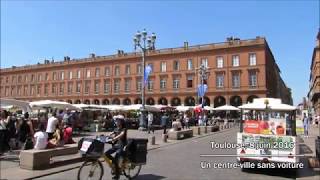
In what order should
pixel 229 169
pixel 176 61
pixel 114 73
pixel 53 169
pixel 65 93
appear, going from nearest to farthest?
pixel 53 169 → pixel 229 169 → pixel 176 61 → pixel 114 73 → pixel 65 93

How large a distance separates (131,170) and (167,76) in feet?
205

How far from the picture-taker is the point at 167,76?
→ 7194 centimetres

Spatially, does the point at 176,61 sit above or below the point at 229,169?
above

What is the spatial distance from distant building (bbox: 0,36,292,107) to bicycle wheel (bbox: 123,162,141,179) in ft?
166

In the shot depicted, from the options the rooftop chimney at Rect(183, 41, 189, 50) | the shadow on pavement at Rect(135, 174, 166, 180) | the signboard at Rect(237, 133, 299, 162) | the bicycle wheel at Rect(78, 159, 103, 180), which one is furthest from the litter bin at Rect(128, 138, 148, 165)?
the rooftop chimney at Rect(183, 41, 189, 50)

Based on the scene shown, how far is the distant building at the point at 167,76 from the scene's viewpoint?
209 ft

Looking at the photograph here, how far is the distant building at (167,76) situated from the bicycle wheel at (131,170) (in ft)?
166

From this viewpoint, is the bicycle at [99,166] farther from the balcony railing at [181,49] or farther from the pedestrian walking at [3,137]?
the balcony railing at [181,49]

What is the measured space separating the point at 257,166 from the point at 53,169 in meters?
5.94

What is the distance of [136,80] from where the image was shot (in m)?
74.9

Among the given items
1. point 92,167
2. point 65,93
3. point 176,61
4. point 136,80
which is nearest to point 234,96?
point 176,61

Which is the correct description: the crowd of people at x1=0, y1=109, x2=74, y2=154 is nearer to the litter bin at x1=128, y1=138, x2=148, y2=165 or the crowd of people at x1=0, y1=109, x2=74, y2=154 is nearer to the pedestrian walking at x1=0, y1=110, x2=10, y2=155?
the pedestrian walking at x1=0, y1=110, x2=10, y2=155

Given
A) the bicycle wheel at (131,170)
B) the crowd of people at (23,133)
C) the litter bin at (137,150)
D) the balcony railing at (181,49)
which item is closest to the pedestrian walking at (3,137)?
the crowd of people at (23,133)

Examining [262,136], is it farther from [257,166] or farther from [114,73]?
[114,73]
